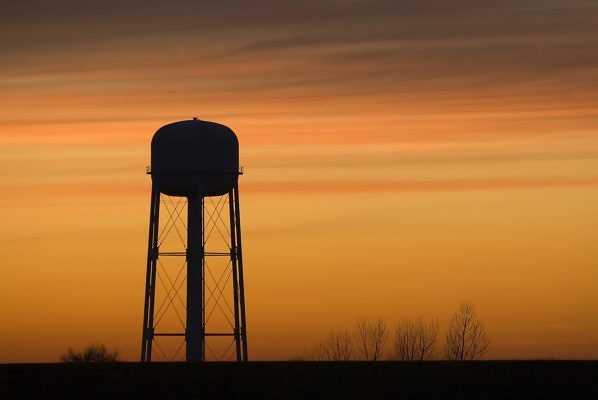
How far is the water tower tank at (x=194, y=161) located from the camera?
88.6 metres

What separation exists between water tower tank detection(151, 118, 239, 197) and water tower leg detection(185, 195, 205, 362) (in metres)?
0.99
